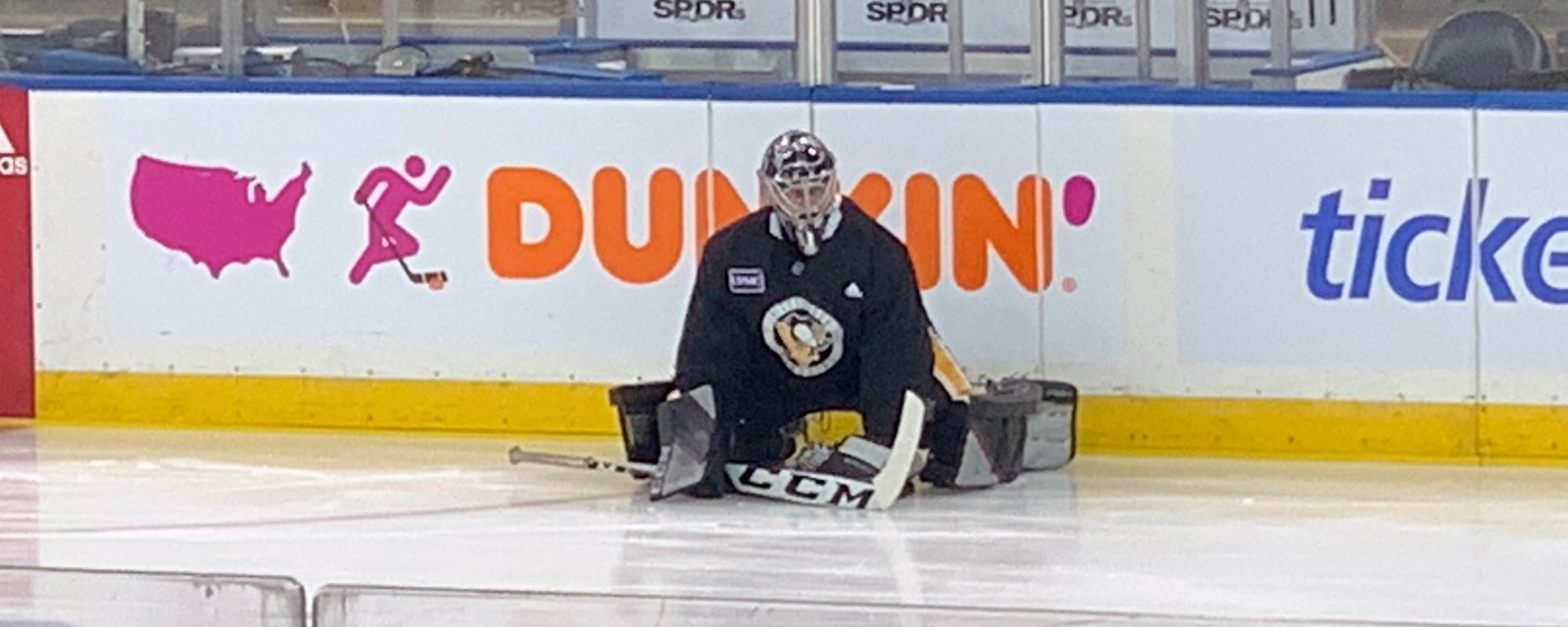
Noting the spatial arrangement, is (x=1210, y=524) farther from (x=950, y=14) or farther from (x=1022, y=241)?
(x=950, y=14)

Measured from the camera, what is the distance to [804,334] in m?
7.98

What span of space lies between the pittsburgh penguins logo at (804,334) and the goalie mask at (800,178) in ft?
0.70

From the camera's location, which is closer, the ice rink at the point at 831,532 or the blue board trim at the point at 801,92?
the ice rink at the point at 831,532

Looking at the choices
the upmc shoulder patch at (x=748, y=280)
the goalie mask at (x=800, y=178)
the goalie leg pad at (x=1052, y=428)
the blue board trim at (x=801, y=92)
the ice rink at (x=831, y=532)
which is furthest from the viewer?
the blue board trim at (x=801, y=92)

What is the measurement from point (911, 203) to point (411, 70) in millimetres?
1508

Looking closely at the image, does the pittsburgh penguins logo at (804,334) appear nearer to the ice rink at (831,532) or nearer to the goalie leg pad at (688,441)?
the goalie leg pad at (688,441)

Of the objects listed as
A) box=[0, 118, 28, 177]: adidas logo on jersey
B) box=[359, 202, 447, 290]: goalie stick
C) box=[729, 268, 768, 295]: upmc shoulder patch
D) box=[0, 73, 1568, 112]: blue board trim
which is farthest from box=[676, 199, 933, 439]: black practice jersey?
box=[0, 118, 28, 177]: adidas logo on jersey

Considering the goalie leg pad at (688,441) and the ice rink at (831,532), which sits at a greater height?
the goalie leg pad at (688,441)

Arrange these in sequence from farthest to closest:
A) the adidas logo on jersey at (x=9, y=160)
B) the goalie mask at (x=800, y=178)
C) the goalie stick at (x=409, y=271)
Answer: the adidas logo on jersey at (x=9, y=160)
the goalie stick at (x=409, y=271)
the goalie mask at (x=800, y=178)

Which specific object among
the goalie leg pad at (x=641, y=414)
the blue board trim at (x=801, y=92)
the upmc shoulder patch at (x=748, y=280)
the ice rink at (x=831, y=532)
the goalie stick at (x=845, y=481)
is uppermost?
the blue board trim at (x=801, y=92)

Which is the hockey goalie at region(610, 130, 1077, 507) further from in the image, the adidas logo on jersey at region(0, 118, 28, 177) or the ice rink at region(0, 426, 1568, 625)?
the adidas logo on jersey at region(0, 118, 28, 177)

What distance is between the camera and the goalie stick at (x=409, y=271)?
9055 millimetres

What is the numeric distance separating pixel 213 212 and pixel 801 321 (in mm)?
2033

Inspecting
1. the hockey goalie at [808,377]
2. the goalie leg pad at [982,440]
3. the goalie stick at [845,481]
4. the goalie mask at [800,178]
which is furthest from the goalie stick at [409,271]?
the goalie leg pad at [982,440]
